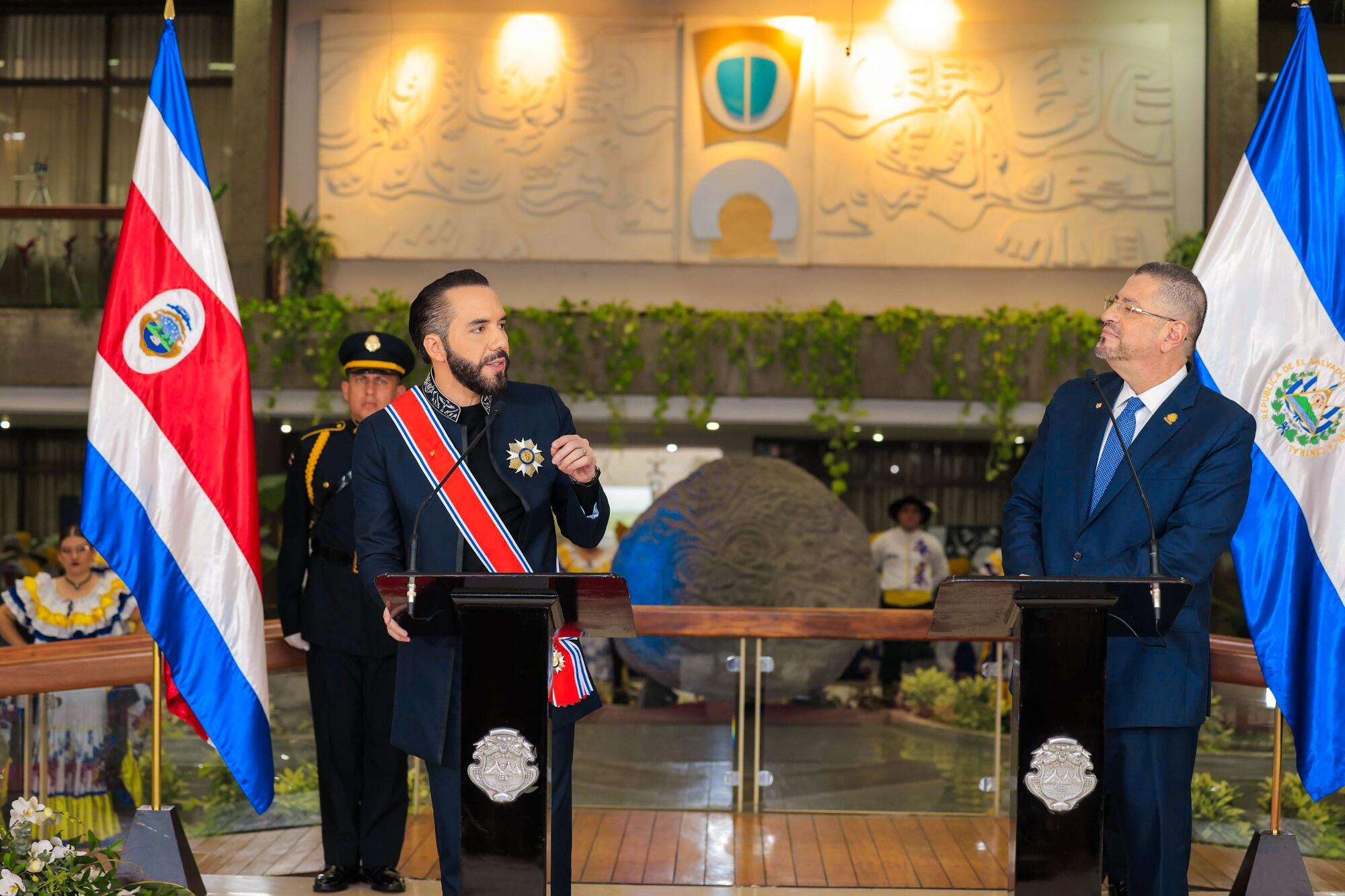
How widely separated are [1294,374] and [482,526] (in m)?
2.12

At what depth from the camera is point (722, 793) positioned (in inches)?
173

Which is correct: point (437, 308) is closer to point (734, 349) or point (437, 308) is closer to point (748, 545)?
point (748, 545)

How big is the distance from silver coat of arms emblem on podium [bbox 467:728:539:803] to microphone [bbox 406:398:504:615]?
10.2 inches

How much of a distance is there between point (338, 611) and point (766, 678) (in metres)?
1.50

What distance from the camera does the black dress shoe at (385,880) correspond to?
11.3ft

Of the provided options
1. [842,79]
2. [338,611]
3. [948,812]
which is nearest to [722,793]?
[948,812]

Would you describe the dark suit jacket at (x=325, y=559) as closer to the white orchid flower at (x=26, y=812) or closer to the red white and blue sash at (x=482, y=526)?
the white orchid flower at (x=26, y=812)

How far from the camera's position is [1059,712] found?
2.33m

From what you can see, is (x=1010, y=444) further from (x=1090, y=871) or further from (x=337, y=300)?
(x=1090, y=871)

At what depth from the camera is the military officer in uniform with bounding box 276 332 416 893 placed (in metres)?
A: 3.47

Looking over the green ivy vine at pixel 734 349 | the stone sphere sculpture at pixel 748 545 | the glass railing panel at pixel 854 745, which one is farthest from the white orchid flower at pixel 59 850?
the green ivy vine at pixel 734 349

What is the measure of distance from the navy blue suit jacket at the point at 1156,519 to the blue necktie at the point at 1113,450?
0.05 feet

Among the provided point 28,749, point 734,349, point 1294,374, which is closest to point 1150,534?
point 1294,374

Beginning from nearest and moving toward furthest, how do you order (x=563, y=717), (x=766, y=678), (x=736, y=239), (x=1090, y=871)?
(x=1090, y=871) → (x=563, y=717) → (x=766, y=678) → (x=736, y=239)
